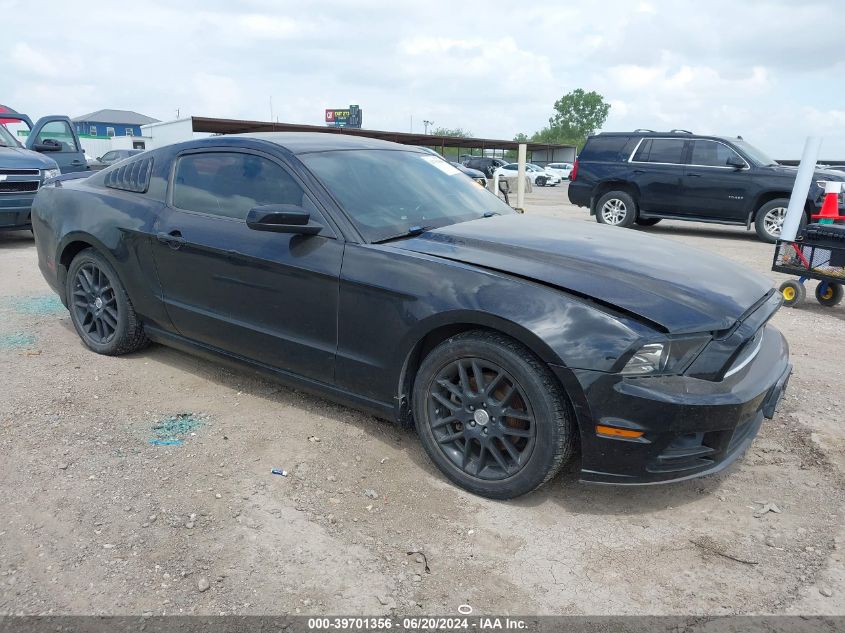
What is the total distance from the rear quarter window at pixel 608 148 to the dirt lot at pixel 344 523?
8795 mm

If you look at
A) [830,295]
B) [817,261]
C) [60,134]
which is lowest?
[830,295]

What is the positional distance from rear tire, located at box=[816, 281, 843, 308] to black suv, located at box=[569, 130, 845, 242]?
4.72 meters

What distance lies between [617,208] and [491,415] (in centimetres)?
1016

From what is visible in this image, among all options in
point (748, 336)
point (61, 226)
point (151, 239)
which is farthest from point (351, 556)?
point (61, 226)

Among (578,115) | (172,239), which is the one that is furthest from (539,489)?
(578,115)

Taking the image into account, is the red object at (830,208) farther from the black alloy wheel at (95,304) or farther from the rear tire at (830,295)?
the black alloy wheel at (95,304)

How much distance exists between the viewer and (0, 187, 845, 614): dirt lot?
2232mm

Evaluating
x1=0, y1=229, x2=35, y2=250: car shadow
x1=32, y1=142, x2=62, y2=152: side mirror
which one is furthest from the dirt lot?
x1=32, y1=142, x2=62, y2=152: side mirror

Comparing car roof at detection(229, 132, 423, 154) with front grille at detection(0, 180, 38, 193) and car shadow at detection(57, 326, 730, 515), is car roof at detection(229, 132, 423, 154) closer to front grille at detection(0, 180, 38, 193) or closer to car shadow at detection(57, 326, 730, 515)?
car shadow at detection(57, 326, 730, 515)

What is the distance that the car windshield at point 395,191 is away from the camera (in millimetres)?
3271

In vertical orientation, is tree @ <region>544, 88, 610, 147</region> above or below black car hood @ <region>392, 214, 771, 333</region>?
above

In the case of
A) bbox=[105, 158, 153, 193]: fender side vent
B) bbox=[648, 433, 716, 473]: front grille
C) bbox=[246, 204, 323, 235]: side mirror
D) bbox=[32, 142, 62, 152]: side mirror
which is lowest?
bbox=[648, 433, 716, 473]: front grille

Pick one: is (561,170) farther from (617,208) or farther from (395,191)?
(395,191)

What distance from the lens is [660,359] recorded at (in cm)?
246
